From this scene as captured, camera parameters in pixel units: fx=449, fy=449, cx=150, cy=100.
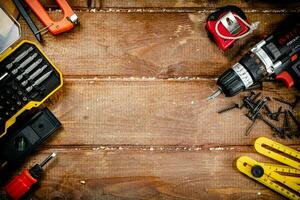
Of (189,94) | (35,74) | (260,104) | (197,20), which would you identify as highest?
(35,74)

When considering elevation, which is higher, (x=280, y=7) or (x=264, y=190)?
(x=280, y=7)

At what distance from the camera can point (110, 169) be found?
128cm

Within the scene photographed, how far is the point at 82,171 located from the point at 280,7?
0.76m

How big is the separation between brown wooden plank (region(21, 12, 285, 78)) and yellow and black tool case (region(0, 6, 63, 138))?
0.17ft

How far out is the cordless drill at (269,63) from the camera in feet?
4.05

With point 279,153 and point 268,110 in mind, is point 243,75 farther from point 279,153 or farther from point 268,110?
point 279,153

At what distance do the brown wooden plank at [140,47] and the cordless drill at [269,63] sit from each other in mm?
81

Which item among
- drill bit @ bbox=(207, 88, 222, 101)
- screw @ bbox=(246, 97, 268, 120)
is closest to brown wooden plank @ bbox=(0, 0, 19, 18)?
drill bit @ bbox=(207, 88, 222, 101)

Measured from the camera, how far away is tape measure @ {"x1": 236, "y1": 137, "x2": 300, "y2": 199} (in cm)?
128

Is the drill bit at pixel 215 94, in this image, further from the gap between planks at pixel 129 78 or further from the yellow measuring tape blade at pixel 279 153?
the yellow measuring tape blade at pixel 279 153

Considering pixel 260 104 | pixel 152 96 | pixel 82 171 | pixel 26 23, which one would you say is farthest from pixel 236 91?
pixel 26 23

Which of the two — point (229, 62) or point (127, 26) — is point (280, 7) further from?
point (127, 26)

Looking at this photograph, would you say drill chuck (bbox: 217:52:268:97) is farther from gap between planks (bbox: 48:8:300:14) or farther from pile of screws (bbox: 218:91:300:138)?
gap between planks (bbox: 48:8:300:14)

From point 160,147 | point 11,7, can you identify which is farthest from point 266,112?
point 11,7
